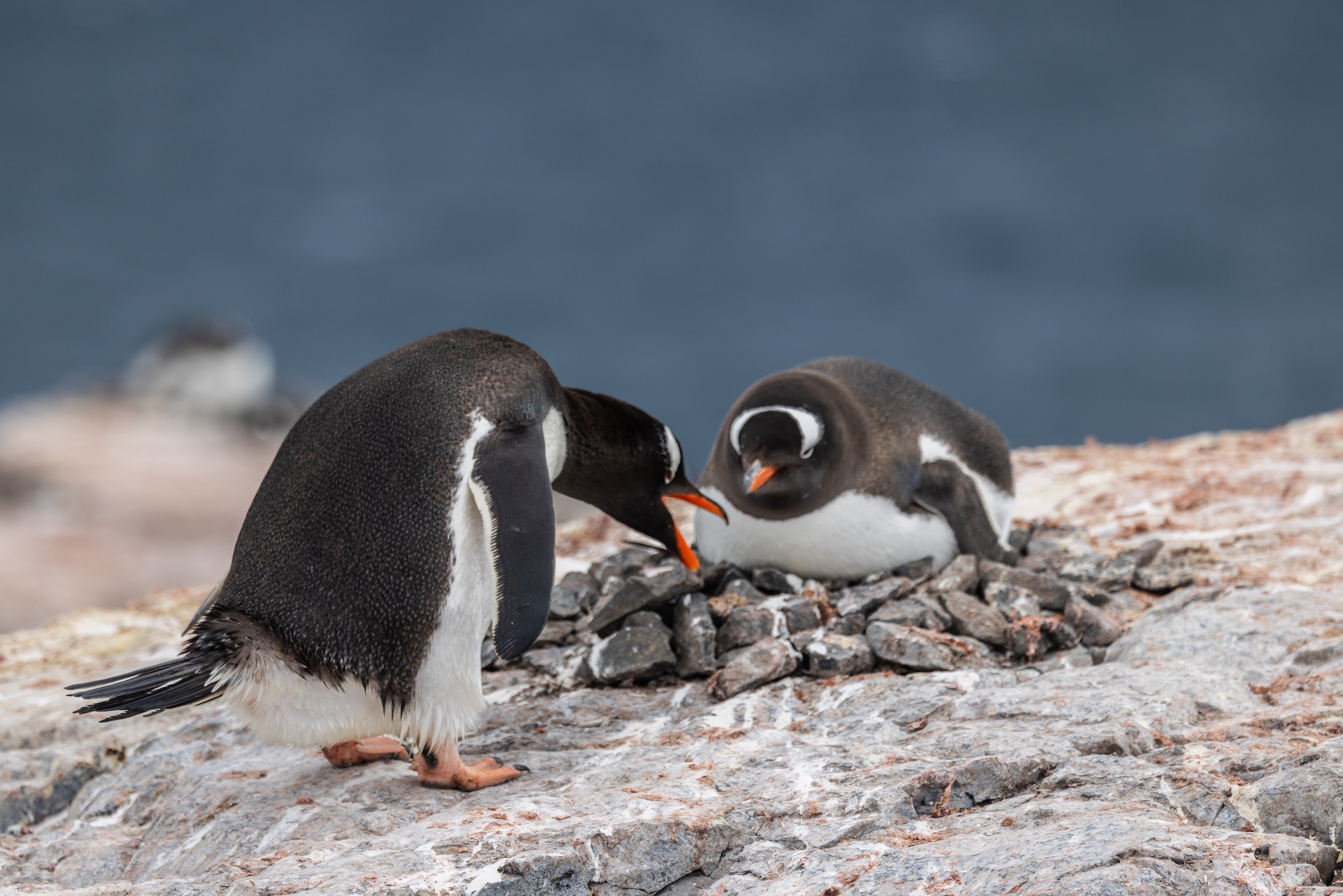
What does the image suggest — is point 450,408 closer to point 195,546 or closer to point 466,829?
point 466,829

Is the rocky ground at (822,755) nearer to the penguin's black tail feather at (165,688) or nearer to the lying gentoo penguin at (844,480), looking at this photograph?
the lying gentoo penguin at (844,480)

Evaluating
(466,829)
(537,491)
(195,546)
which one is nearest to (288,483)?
(537,491)

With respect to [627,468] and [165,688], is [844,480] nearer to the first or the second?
[627,468]

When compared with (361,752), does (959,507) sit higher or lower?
higher

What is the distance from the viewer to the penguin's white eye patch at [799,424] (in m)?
4.64

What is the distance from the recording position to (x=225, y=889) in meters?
2.76

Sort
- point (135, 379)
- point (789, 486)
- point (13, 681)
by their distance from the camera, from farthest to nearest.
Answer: point (135, 379)
point (13, 681)
point (789, 486)

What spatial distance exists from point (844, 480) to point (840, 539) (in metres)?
0.25

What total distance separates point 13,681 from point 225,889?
3548 mm

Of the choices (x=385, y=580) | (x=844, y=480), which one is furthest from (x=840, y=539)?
(x=385, y=580)

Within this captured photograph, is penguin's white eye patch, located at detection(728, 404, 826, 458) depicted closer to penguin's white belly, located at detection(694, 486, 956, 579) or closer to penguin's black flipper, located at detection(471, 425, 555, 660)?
penguin's white belly, located at detection(694, 486, 956, 579)

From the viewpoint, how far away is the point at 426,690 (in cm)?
339

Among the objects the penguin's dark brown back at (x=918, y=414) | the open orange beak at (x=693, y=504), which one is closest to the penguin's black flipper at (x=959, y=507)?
the penguin's dark brown back at (x=918, y=414)

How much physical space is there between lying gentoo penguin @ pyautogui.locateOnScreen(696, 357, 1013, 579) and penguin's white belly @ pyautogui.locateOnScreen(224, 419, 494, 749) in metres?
1.38
